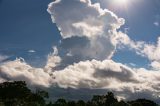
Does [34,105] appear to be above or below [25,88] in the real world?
below

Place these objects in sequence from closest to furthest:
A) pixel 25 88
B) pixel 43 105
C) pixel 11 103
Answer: pixel 11 103 < pixel 43 105 < pixel 25 88

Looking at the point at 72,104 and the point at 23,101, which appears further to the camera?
the point at 72,104

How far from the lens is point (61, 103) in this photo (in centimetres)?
19662

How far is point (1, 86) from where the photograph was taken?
189500 mm

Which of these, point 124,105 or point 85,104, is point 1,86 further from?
point 124,105

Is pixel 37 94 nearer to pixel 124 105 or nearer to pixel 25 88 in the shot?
pixel 25 88

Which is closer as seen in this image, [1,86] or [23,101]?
[23,101]

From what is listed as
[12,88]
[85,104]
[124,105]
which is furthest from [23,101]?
[124,105]

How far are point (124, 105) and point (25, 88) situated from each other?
50.2 meters

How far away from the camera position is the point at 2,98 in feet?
596

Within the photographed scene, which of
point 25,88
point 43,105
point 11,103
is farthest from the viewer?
point 25,88

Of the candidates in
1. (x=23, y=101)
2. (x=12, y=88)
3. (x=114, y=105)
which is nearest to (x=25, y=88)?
(x=12, y=88)

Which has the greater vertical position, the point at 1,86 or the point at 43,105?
the point at 1,86

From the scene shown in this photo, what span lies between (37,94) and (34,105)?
22.6 meters
